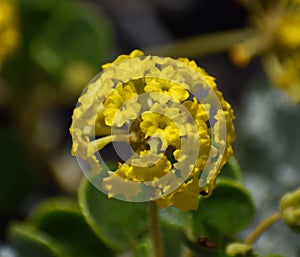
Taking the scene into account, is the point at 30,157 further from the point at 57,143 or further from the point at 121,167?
the point at 121,167

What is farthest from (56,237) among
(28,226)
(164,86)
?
(164,86)

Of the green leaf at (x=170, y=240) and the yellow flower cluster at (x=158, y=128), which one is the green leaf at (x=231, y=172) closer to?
the green leaf at (x=170, y=240)

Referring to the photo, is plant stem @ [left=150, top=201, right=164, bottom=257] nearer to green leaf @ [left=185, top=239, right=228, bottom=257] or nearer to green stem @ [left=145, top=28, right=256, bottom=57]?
green leaf @ [left=185, top=239, right=228, bottom=257]

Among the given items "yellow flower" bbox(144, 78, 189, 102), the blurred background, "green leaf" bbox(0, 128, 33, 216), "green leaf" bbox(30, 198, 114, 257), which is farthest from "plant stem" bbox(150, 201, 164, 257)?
"green leaf" bbox(0, 128, 33, 216)

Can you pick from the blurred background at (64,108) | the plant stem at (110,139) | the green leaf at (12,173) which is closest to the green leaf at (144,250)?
the plant stem at (110,139)

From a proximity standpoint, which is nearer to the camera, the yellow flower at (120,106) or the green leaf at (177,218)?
the yellow flower at (120,106)
